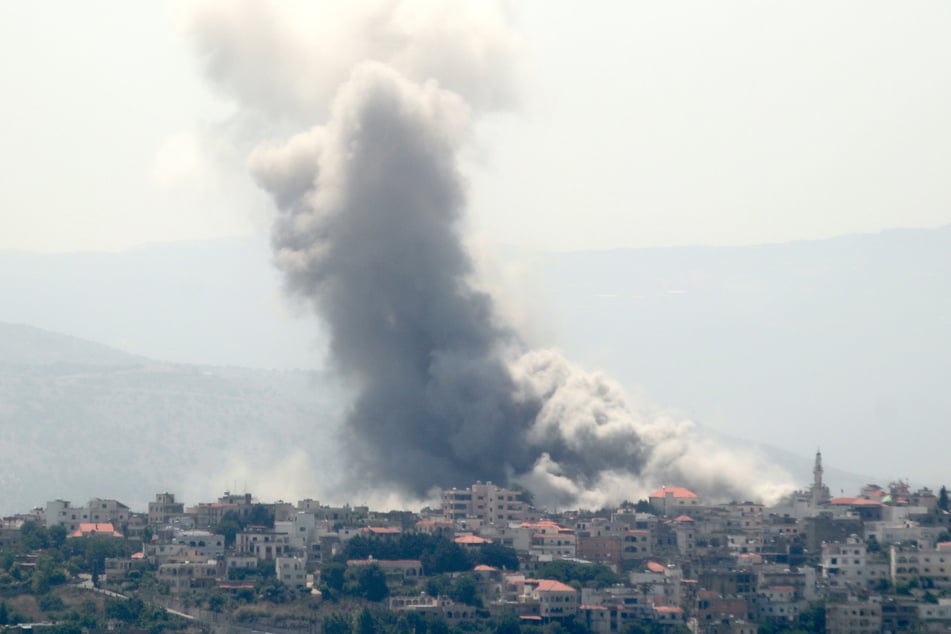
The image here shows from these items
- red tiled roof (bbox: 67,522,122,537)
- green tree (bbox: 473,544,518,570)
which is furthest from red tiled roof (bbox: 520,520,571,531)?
red tiled roof (bbox: 67,522,122,537)

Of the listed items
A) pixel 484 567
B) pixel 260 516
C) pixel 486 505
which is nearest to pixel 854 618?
pixel 484 567

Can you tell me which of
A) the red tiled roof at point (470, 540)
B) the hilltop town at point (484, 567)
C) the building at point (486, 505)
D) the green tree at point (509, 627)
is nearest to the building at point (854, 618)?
the hilltop town at point (484, 567)

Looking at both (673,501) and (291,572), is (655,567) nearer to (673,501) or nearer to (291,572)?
(291,572)

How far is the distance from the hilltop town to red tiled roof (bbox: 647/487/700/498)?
1.53 meters

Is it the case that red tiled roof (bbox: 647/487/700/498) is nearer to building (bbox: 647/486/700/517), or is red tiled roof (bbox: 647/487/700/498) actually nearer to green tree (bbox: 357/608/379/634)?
building (bbox: 647/486/700/517)

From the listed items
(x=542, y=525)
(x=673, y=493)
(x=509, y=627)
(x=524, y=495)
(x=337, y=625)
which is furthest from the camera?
(x=673, y=493)

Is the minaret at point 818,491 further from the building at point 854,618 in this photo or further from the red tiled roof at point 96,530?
the red tiled roof at point 96,530

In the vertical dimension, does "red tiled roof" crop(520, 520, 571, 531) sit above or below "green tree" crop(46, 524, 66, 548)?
above

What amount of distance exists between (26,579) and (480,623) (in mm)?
17024

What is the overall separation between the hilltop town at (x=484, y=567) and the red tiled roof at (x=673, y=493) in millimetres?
1532

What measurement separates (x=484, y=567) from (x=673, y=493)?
20119 millimetres

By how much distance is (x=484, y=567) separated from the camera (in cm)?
10356

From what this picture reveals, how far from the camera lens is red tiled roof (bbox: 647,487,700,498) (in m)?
122

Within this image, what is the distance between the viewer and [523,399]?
417 feet
